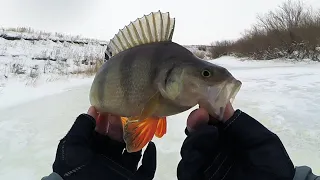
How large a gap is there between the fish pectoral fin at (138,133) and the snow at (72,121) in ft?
3.77

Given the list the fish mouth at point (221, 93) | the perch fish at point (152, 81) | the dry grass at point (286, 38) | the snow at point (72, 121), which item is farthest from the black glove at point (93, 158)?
the dry grass at point (286, 38)

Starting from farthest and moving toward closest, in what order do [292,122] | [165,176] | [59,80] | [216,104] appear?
[59,80] < [292,122] < [165,176] < [216,104]

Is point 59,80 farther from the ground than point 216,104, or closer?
closer

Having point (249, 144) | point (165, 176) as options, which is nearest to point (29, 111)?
point (165, 176)

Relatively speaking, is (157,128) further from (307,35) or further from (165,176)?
(307,35)

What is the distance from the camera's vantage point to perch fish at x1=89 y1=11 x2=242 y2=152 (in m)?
0.81

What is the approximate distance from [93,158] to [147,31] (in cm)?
61

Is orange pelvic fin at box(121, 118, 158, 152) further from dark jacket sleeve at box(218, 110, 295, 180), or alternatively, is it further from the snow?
the snow

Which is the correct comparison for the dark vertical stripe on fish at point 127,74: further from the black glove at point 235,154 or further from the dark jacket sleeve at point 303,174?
the dark jacket sleeve at point 303,174

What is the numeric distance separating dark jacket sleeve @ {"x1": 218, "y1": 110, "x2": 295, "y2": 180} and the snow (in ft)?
3.23

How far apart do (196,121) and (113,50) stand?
415 mm

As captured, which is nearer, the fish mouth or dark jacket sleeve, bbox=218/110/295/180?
the fish mouth

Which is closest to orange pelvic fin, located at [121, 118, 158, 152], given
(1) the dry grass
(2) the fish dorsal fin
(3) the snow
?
(2) the fish dorsal fin

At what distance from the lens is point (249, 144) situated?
1055mm
